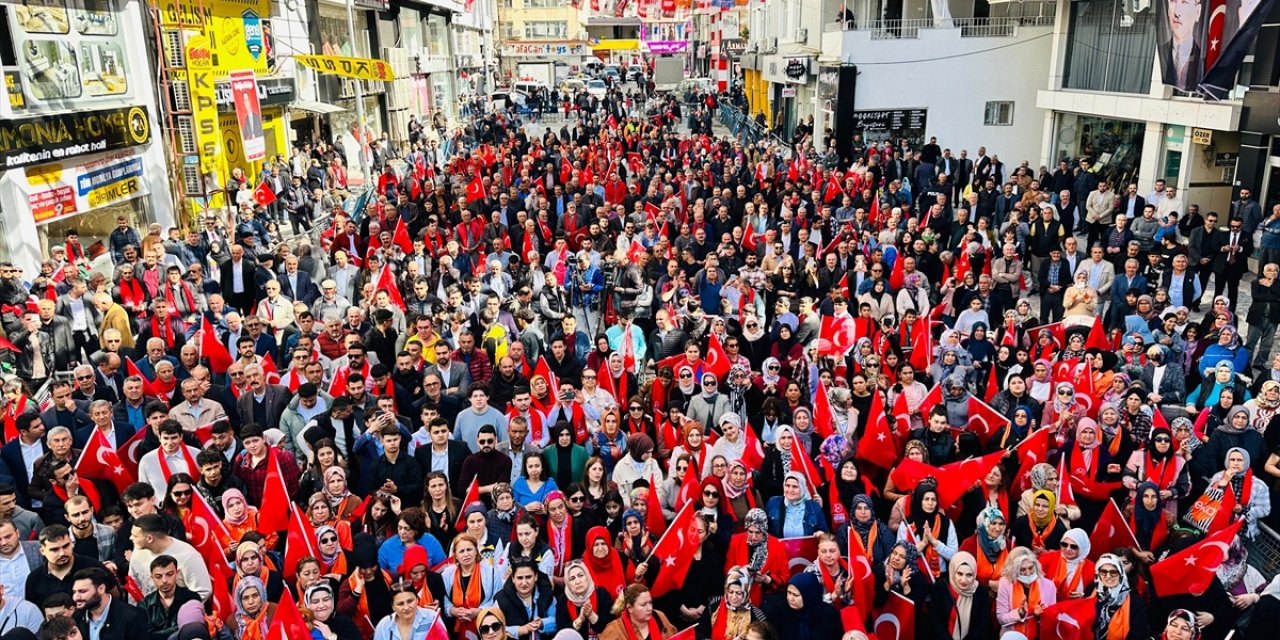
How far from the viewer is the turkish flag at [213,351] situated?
1006 centimetres

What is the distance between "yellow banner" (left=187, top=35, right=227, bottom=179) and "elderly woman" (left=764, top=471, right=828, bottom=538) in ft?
60.0

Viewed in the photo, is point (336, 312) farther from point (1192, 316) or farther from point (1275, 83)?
point (1275, 83)

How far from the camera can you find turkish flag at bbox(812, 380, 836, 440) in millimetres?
8445

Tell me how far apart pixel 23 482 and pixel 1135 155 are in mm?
21616

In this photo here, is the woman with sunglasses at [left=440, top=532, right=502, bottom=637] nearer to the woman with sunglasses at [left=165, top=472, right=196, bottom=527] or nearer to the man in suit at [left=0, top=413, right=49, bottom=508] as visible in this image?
the woman with sunglasses at [left=165, top=472, right=196, bottom=527]

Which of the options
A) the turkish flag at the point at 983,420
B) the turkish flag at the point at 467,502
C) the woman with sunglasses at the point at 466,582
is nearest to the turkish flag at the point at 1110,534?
the turkish flag at the point at 983,420

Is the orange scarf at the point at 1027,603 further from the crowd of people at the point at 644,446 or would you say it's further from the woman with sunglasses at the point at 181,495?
the woman with sunglasses at the point at 181,495

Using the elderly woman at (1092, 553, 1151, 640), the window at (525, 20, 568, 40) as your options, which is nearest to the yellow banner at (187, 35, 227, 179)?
the elderly woman at (1092, 553, 1151, 640)

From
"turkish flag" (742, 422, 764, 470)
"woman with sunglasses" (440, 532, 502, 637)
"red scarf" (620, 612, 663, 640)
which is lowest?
"red scarf" (620, 612, 663, 640)

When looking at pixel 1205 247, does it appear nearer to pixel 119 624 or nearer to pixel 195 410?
pixel 195 410

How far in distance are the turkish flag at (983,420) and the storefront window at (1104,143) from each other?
13.6m

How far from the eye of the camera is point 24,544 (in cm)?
630

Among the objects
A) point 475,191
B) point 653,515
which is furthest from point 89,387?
point 475,191

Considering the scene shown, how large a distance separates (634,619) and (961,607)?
209 cm
